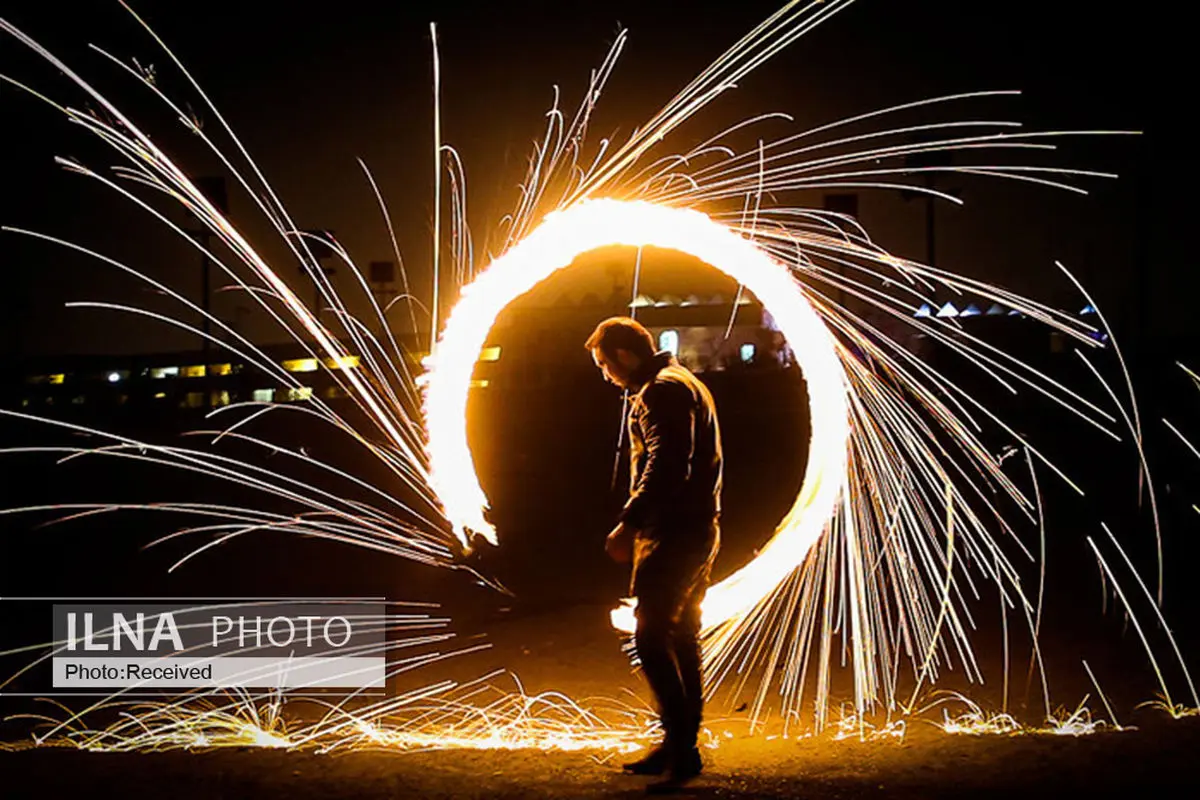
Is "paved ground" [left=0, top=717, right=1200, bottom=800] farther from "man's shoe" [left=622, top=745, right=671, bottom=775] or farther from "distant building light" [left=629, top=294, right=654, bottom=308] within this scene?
"distant building light" [left=629, top=294, right=654, bottom=308]

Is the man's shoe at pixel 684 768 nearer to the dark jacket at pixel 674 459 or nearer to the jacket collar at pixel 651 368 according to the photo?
the dark jacket at pixel 674 459

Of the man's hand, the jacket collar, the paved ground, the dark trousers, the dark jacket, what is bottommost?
the paved ground

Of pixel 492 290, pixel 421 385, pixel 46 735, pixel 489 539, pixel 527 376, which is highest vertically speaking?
pixel 527 376

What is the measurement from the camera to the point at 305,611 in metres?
7.06

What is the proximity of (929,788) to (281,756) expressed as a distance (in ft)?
7.30

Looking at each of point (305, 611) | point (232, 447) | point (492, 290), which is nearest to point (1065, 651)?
point (492, 290)

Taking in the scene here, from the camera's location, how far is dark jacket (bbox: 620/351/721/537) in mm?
3656

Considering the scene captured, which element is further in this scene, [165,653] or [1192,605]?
[1192,605]

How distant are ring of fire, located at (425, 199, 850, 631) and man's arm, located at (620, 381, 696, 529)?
954 millimetres

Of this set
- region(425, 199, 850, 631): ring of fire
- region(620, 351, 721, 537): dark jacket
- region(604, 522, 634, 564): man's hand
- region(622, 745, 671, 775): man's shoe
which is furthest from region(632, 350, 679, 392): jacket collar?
region(622, 745, 671, 775): man's shoe

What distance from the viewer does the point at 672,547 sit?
12.0 feet

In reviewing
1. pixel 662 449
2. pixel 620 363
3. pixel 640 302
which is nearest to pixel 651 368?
pixel 620 363

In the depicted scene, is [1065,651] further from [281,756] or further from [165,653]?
[165,653]

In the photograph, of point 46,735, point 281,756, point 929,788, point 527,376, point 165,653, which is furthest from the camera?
point 527,376
